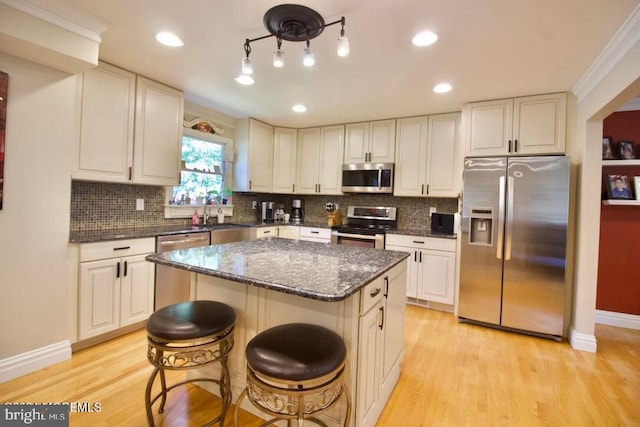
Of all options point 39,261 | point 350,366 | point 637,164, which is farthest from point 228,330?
point 637,164

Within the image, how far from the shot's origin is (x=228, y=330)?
1567 mm

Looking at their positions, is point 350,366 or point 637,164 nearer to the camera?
point 350,366

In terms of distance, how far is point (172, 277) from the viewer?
9.45 feet

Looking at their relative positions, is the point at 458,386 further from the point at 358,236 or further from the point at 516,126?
the point at 516,126

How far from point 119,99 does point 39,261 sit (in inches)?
57.9

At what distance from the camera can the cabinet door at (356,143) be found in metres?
4.16

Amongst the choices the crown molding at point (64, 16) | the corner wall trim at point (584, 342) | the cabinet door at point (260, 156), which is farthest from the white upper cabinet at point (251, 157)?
the corner wall trim at point (584, 342)

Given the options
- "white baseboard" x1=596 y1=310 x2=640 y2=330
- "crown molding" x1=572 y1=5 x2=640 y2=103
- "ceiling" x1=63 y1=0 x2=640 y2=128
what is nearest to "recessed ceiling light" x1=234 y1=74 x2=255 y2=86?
"ceiling" x1=63 y1=0 x2=640 y2=128

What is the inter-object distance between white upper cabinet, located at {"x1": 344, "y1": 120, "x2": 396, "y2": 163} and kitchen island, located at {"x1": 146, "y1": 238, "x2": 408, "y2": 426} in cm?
222

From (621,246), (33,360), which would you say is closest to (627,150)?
(621,246)

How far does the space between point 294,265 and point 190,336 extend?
60 centimetres

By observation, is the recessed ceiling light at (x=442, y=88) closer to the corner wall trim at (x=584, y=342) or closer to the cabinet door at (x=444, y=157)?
the cabinet door at (x=444, y=157)

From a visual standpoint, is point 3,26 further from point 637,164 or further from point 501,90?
point 637,164

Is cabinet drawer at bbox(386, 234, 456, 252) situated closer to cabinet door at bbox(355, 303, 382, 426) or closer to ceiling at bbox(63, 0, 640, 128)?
ceiling at bbox(63, 0, 640, 128)
